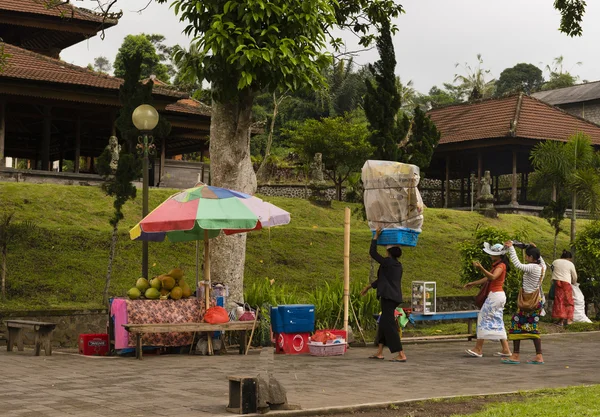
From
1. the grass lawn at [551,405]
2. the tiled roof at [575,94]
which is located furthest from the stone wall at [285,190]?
the tiled roof at [575,94]

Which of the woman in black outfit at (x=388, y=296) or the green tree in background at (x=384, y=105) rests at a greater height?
the green tree in background at (x=384, y=105)

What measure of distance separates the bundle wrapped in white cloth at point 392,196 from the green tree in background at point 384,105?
4.58 m

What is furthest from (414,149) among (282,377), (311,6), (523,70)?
(523,70)

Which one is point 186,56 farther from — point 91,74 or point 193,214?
point 91,74

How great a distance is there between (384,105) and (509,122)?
63.5 ft

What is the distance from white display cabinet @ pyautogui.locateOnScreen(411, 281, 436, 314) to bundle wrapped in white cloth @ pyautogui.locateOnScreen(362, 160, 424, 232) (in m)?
1.07

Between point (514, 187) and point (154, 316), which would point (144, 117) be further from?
point (514, 187)

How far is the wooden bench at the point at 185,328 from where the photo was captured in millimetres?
11754

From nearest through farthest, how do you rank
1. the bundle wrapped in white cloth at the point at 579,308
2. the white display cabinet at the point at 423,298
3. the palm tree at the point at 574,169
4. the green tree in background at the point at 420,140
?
the white display cabinet at the point at 423,298 < the bundle wrapped in white cloth at the point at 579,308 < the palm tree at the point at 574,169 < the green tree in background at the point at 420,140

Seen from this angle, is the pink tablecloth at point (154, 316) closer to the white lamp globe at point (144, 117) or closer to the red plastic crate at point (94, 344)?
the red plastic crate at point (94, 344)

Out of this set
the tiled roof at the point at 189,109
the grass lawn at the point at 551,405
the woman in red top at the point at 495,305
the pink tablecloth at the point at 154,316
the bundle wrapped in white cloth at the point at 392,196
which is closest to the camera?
the grass lawn at the point at 551,405

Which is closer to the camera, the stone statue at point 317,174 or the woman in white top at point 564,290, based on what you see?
the woman in white top at point 564,290

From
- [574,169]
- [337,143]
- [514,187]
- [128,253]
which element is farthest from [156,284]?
[337,143]

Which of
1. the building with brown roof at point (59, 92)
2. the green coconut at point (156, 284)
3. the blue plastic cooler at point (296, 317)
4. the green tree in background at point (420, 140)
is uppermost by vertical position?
the building with brown roof at point (59, 92)
